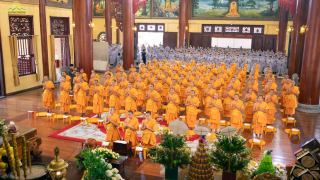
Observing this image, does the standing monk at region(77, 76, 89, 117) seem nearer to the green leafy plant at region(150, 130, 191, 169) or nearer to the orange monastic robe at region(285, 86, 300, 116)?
the green leafy plant at region(150, 130, 191, 169)

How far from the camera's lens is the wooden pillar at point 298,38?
16.2 metres

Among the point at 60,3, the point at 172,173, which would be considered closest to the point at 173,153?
the point at 172,173

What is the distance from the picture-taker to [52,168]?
4.02 metres

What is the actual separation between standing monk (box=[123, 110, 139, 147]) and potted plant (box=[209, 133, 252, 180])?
2.65m

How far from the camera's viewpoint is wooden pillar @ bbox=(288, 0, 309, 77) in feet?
53.3

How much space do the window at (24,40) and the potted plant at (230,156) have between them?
12372 millimetres

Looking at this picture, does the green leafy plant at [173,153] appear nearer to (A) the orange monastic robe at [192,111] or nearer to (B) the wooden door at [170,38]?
(A) the orange monastic robe at [192,111]

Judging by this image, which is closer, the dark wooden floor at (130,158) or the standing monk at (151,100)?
the dark wooden floor at (130,158)

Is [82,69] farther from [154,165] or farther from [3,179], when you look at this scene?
[3,179]

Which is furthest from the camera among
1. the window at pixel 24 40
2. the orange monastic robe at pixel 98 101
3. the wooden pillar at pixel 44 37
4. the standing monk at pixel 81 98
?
the wooden pillar at pixel 44 37

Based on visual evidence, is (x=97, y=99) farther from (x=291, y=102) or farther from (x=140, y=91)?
(x=291, y=102)

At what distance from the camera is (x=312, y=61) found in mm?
11953

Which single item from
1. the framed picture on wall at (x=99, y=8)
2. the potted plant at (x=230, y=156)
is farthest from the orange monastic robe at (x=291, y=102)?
the framed picture on wall at (x=99, y=8)

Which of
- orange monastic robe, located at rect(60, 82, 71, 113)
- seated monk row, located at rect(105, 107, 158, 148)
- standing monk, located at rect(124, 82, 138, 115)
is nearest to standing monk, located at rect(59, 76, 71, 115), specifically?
orange monastic robe, located at rect(60, 82, 71, 113)
